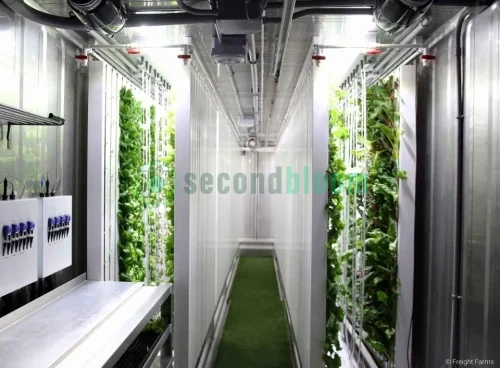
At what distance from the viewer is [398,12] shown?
1.92 meters

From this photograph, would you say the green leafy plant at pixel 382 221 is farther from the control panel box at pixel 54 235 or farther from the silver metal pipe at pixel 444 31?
the control panel box at pixel 54 235

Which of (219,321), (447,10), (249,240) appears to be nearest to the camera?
(447,10)

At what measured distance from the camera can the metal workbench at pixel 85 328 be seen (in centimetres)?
162

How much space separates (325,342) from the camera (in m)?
2.64

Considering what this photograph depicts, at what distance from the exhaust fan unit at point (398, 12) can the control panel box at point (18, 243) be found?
229 cm

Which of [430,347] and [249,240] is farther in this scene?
[249,240]

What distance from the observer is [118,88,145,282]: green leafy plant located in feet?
11.1

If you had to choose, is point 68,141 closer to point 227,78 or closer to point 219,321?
point 227,78

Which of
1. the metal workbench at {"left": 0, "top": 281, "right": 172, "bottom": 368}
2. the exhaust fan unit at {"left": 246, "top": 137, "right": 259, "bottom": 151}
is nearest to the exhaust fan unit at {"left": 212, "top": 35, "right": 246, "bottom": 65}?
the metal workbench at {"left": 0, "top": 281, "right": 172, "bottom": 368}

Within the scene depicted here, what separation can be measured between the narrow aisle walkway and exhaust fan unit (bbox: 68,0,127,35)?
10.6 feet

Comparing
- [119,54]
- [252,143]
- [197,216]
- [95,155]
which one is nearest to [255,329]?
[197,216]

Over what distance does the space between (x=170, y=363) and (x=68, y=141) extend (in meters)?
1.90

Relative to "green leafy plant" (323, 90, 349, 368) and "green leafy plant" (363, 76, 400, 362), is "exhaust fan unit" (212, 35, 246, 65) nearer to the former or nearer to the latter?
"green leafy plant" (323, 90, 349, 368)

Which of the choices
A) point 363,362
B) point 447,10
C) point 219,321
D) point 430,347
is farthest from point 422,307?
point 219,321
